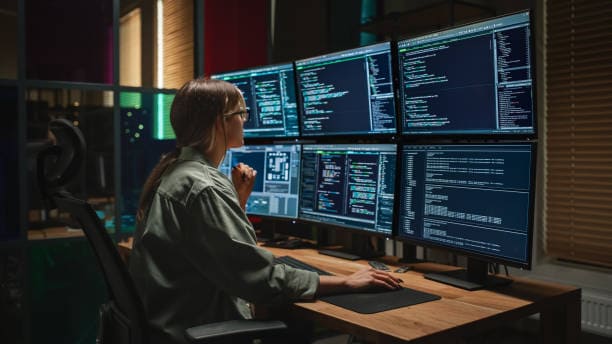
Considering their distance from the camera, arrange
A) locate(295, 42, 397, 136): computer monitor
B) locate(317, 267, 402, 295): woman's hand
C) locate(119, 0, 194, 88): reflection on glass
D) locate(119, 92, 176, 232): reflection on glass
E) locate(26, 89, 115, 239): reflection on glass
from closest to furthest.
Answer: locate(317, 267, 402, 295): woman's hand
locate(295, 42, 397, 136): computer monitor
locate(26, 89, 115, 239): reflection on glass
locate(119, 92, 176, 232): reflection on glass
locate(119, 0, 194, 88): reflection on glass

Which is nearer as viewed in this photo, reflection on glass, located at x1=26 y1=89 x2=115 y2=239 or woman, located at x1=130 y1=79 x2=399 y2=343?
woman, located at x1=130 y1=79 x2=399 y2=343

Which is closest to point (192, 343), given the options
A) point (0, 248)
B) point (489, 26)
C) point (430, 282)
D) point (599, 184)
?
point (430, 282)

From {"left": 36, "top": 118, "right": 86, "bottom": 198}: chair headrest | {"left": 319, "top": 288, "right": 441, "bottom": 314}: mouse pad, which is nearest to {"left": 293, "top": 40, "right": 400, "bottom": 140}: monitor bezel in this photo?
{"left": 319, "top": 288, "right": 441, "bottom": 314}: mouse pad

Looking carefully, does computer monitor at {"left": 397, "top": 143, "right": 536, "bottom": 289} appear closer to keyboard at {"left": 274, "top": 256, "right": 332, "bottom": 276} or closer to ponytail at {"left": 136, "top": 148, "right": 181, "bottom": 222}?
keyboard at {"left": 274, "top": 256, "right": 332, "bottom": 276}

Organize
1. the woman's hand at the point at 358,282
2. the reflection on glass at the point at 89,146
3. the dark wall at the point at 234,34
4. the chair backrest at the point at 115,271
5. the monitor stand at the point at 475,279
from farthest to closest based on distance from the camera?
the dark wall at the point at 234,34 → the reflection on glass at the point at 89,146 → the monitor stand at the point at 475,279 → the woman's hand at the point at 358,282 → the chair backrest at the point at 115,271

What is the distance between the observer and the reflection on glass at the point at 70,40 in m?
2.86

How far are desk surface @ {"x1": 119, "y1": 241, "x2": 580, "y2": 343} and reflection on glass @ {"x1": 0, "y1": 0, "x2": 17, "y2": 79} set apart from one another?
6.44 ft

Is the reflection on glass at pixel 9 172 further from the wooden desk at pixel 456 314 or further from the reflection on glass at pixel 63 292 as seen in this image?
the wooden desk at pixel 456 314

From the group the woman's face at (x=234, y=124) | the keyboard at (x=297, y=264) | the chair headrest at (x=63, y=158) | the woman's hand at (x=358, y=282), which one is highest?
the woman's face at (x=234, y=124)

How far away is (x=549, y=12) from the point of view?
117 inches

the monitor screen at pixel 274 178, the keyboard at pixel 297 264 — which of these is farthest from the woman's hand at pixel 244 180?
the keyboard at pixel 297 264

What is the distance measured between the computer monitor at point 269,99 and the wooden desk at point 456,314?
0.86 m

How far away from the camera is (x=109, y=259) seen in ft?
4.08

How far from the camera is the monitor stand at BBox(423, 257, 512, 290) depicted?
168cm
